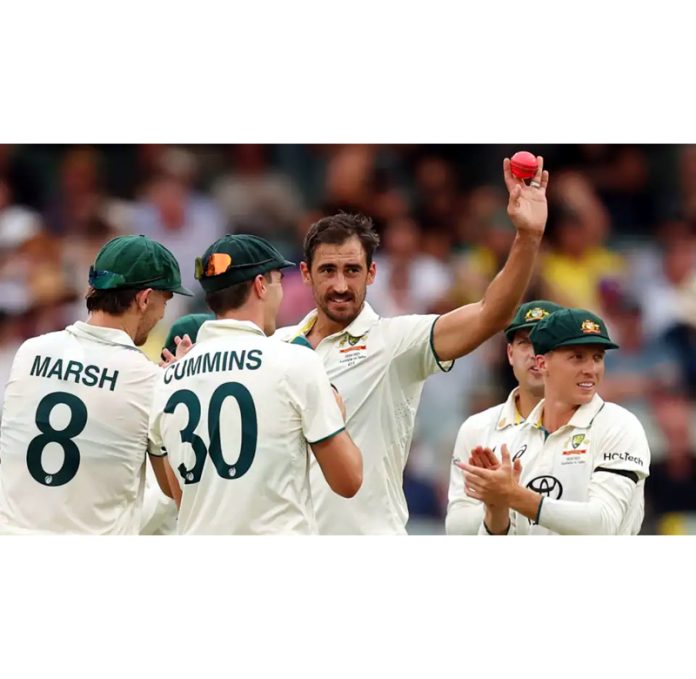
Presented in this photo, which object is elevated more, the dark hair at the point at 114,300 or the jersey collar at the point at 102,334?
the dark hair at the point at 114,300

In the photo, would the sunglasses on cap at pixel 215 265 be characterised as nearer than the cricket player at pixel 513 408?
Yes

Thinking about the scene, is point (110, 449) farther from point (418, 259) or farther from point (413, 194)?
point (413, 194)

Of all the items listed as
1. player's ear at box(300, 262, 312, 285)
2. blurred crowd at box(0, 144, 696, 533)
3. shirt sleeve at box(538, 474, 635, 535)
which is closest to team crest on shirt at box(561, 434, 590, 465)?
shirt sleeve at box(538, 474, 635, 535)

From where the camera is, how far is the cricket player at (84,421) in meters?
4.49

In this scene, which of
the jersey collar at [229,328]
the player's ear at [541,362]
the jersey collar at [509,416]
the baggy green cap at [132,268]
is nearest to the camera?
the jersey collar at [229,328]

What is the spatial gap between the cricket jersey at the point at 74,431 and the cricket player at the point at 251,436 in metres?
0.45

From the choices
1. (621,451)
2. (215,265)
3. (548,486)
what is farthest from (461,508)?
(215,265)

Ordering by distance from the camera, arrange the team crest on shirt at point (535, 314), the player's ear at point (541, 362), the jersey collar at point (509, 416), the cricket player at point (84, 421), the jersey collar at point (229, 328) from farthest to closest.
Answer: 1. the team crest on shirt at point (535, 314)
2. the jersey collar at point (509, 416)
3. the player's ear at point (541, 362)
4. the cricket player at point (84, 421)
5. the jersey collar at point (229, 328)

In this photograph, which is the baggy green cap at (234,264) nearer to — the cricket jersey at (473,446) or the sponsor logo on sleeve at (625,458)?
the cricket jersey at (473,446)

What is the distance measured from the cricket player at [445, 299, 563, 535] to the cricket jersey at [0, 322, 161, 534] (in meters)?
1.46

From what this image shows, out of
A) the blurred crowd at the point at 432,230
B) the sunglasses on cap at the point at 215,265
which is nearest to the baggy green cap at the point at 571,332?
the sunglasses on cap at the point at 215,265

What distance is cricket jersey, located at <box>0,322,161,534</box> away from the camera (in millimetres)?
4488

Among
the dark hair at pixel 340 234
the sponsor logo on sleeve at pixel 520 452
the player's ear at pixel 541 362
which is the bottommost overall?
the sponsor logo on sleeve at pixel 520 452

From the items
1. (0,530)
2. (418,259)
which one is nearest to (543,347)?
(0,530)
